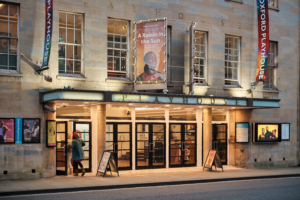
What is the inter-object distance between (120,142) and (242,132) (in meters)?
6.64

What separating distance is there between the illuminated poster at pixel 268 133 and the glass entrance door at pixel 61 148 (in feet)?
32.6

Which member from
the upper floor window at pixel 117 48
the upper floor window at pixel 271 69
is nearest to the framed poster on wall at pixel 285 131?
the upper floor window at pixel 271 69

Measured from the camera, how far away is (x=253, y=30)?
2075cm

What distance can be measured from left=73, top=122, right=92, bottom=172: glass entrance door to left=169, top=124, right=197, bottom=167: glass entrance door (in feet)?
13.7

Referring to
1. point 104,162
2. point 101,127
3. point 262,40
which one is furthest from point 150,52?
point 262,40

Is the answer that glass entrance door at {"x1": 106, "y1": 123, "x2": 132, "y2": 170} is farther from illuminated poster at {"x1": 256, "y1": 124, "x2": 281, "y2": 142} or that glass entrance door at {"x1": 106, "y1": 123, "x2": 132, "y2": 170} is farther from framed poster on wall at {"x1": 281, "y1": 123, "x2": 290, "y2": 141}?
framed poster on wall at {"x1": 281, "y1": 123, "x2": 290, "y2": 141}

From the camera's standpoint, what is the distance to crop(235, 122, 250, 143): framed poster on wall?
2009 cm

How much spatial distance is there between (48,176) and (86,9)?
6880mm

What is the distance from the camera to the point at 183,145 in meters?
19.2

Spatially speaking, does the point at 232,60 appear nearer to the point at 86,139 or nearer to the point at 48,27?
the point at 86,139

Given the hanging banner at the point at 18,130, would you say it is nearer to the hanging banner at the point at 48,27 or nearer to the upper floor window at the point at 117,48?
the hanging banner at the point at 48,27

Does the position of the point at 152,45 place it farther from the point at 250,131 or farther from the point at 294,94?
the point at 294,94

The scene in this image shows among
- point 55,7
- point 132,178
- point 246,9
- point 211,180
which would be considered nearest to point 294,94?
point 246,9

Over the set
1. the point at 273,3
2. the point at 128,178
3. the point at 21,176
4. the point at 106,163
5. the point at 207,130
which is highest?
the point at 273,3
